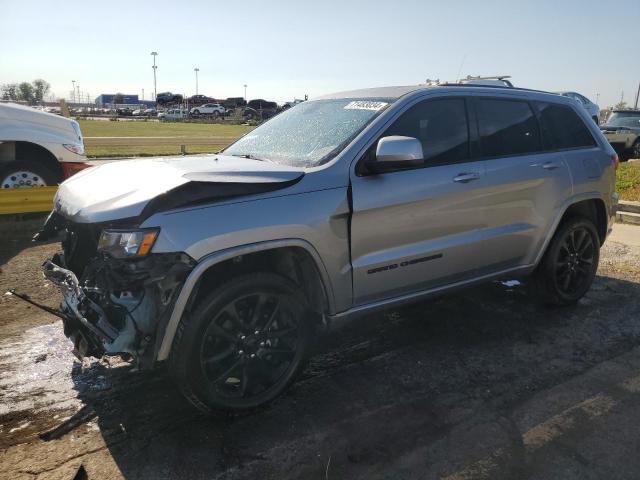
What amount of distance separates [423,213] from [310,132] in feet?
3.26

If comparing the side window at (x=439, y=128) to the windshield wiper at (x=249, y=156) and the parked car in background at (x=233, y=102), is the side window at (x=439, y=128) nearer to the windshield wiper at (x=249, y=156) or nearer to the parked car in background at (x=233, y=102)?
the windshield wiper at (x=249, y=156)

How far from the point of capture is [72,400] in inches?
129

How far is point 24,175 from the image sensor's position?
7.32 m

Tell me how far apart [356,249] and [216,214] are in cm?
94

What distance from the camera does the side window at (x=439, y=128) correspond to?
3.68 metres

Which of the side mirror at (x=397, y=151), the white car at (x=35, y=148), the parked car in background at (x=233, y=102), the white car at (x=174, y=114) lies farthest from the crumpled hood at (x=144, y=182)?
the parked car in background at (x=233, y=102)

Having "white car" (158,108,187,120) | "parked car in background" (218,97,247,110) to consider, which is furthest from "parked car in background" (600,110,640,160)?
"parked car in background" (218,97,247,110)

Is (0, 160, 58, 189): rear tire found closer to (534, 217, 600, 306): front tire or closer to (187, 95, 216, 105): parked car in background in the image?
(534, 217, 600, 306): front tire

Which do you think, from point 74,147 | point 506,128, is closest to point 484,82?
point 506,128

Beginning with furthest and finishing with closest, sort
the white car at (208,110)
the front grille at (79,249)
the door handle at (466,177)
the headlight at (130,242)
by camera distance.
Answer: the white car at (208,110) → the door handle at (466,177) → the front grille at (79,249) → the headlight at (130,242)

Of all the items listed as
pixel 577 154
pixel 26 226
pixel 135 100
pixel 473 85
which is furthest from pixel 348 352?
pixel 135 100

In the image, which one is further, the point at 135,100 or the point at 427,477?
the point at 135,100

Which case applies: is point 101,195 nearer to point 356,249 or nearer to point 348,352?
point 356,249

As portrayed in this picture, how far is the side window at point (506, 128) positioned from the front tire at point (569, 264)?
2.83 feet
